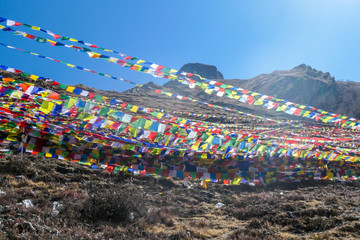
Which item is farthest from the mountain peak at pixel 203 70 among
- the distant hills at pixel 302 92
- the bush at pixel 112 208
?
the bush at pixel 112 208

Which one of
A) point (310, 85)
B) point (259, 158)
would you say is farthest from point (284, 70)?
point (259, 158)

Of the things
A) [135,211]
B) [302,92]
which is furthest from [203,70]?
[135,211]

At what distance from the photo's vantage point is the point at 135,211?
23.0 feet

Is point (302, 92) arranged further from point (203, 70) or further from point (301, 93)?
point (203, 70)

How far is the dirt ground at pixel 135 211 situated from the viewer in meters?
5.48

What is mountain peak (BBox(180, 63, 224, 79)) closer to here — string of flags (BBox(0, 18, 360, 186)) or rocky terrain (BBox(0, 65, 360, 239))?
rocky terrain (BBox(0, 65, 360, 239))

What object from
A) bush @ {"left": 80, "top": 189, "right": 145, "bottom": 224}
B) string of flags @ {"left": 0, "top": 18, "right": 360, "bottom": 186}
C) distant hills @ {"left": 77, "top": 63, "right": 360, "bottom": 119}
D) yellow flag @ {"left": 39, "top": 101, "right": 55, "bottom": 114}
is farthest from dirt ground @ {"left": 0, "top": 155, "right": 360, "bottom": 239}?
distant hills @ {"left": 77, "top": 63, "right": 360, "bottom": 119}

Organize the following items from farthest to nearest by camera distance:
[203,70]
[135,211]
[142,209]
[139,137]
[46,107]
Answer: [203,70] → [139,137] → [142,209] → [135,211] → [46,107]

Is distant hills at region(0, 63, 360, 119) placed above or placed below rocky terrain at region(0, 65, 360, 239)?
above

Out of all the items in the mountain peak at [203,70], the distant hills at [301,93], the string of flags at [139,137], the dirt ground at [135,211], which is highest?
the mountain peak at [203,70]

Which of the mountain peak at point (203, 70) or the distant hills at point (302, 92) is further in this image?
the mountain peak at point (203, 70)

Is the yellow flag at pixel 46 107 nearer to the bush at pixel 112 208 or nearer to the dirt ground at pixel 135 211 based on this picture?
the dirt ground at pixel 135 211

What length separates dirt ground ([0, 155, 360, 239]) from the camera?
548 cm

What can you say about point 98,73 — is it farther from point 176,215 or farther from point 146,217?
A: point 176,215
